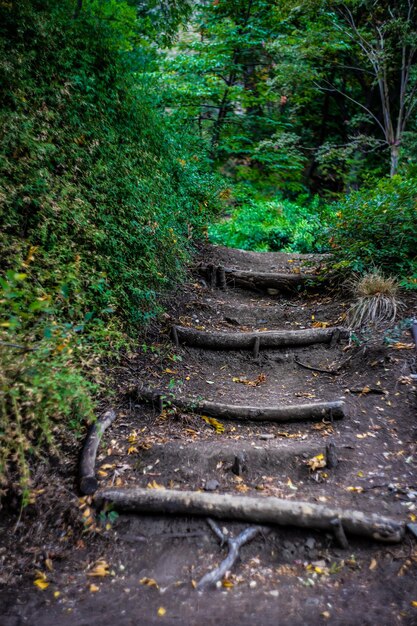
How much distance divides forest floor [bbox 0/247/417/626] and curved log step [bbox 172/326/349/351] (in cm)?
12

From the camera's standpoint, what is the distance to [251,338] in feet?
15.6

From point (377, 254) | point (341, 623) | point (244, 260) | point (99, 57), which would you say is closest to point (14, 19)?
point (99, 57)

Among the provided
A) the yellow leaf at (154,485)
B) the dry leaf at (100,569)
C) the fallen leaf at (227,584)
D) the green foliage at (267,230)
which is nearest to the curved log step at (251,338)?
the yellow leaf at (154,485)

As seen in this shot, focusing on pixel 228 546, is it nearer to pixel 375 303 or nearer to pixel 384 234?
pixel 375 303

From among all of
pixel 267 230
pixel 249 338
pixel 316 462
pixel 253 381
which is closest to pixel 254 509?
pixel 316 462

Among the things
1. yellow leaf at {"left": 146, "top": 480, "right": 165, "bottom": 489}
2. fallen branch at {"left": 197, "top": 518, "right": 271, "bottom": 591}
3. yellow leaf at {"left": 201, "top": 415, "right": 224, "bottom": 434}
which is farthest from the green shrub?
fallen branch at {"left": 197, "top": 518, "right": 271, "bottom": 591}

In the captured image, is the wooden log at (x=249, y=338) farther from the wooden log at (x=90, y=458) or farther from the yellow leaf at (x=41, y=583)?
the yellow leaf at (x=41, y=583)

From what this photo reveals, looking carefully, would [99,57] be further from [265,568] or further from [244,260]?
[265,568]

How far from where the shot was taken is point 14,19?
443 cm

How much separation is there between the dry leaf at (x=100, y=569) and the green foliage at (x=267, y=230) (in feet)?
21.8

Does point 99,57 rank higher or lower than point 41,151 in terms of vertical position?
higher

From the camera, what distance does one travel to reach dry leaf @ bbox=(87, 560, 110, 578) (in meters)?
2.32

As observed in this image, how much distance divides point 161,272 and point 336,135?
12.2m

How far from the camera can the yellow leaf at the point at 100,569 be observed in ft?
7.62
